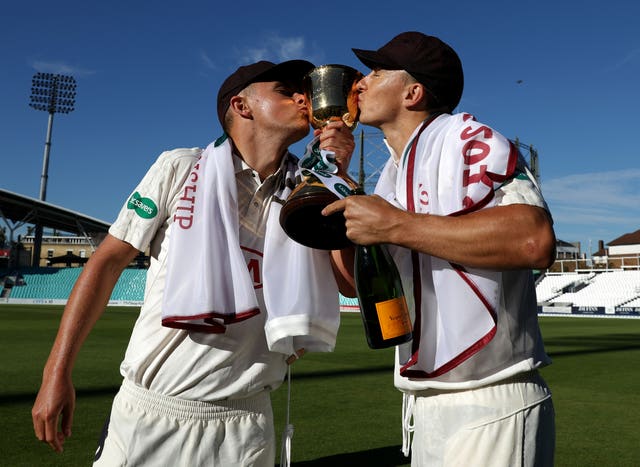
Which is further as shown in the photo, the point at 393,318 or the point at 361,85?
the point at 361,85

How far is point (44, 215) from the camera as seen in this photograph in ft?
127

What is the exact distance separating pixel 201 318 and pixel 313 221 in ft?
1.70

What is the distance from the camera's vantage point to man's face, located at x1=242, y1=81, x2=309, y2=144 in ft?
7.43

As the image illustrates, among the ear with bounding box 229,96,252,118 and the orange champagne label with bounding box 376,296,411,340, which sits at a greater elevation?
the ear with bounding box 229,96,252,118

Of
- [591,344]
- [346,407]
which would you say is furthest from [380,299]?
[591,344]

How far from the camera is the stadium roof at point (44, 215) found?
3581 centimetres

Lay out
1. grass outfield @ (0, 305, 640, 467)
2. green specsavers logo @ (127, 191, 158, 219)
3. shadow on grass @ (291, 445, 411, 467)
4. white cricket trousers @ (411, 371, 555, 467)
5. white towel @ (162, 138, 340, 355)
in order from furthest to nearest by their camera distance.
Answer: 1. grass outfield @ (0, 305, 640, 467)
2. shadow on grass @ (291, 445, 411, 467)
3. green specsavers logo @ (127, 191, 158, 219)
4. white towel @ (162, 138, 340, 355)
5. white cricket trousers @ (411, 371, 555, 467)

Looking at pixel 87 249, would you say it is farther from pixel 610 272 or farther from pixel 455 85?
pixel 455 85

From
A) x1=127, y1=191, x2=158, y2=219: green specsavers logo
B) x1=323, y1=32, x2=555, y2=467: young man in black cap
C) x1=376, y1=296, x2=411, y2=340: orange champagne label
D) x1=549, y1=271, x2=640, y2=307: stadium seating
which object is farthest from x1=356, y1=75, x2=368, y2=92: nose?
x1=549, y1=271, x2=640, y2=307: stadium seating

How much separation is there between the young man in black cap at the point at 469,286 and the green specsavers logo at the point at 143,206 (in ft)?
2.63

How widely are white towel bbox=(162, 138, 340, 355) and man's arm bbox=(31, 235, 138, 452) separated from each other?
0.25m

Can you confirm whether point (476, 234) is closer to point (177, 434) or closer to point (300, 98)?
point (300, 98)

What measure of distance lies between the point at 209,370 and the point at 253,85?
3.73 feet

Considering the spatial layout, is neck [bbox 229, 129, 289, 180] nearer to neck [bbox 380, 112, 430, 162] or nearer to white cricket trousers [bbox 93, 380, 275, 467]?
neck [bbox 380, 112, 430, 162]
